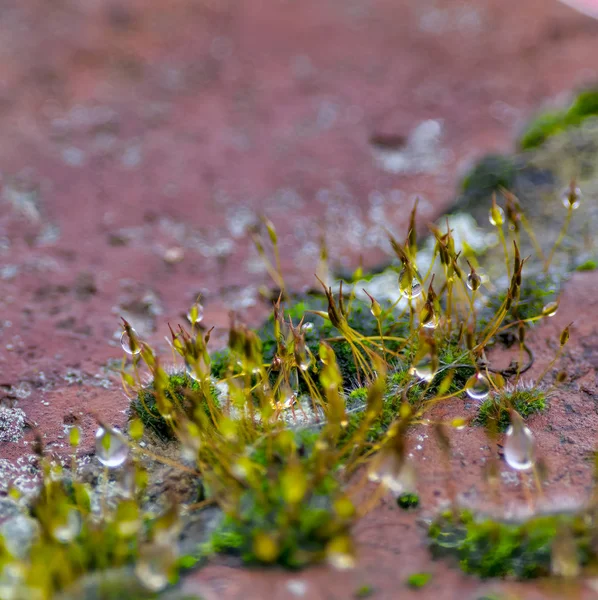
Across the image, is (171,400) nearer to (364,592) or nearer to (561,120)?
(364,592)

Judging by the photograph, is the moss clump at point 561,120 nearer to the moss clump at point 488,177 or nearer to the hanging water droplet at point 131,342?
the moss clump at point 488,177

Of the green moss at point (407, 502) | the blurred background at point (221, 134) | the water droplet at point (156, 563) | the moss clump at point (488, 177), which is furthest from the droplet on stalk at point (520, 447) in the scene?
the moss clump at point (488, 177)

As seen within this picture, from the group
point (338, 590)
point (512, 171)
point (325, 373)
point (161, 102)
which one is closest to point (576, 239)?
point (512, 171)

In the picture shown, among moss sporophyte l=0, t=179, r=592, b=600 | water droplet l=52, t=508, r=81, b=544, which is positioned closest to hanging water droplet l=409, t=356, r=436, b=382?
moss sporophyte l=0, t=179, r=592, b=600

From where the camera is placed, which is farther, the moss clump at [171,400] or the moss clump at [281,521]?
the moss clump at [171,400]

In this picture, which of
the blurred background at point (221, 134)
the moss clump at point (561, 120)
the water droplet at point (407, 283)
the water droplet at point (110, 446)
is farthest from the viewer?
the moss clump at point (561, 120)

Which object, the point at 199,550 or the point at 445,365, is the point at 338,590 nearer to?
the point at 199,550

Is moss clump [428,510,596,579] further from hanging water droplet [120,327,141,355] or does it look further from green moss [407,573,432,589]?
hanging water droplet [120,327,141,355]
